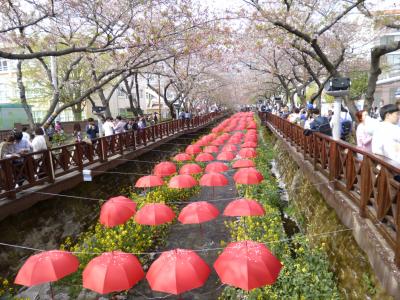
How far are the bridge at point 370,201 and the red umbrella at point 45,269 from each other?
530cm

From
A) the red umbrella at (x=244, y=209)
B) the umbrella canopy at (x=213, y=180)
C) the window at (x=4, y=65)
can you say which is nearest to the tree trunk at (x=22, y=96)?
the umbrella canopy at (x=213, y=180)

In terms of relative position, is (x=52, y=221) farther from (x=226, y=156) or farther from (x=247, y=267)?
(x=226, y=156)

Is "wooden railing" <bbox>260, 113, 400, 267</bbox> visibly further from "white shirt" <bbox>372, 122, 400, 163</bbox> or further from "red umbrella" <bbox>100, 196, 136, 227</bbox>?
"red umbrella" <bbox>100, 196, 136, 227</bbox>

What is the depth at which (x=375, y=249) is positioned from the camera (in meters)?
5.21

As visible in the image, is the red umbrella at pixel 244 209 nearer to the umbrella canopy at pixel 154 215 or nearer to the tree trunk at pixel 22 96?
the umbrella canopy at pixel 154 215

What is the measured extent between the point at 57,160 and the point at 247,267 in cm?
896

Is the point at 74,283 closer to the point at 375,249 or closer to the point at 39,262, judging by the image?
the point at 39,262

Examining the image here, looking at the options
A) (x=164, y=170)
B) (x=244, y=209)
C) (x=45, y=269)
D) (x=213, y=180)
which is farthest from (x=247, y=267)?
(x=164, y=170)

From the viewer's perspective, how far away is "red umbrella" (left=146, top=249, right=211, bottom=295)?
5.30 meters

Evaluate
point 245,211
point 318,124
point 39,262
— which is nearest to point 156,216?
point 245,211

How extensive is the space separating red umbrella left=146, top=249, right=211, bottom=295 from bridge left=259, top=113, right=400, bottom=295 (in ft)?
9.14

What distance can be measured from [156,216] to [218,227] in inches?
169

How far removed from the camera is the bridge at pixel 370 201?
15.8 ft

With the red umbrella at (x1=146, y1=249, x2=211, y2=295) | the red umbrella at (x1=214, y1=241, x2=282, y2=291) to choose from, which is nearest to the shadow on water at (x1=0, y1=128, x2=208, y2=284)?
the red umbrella at (x1=146, y1=249, x2=211, y2=295)
